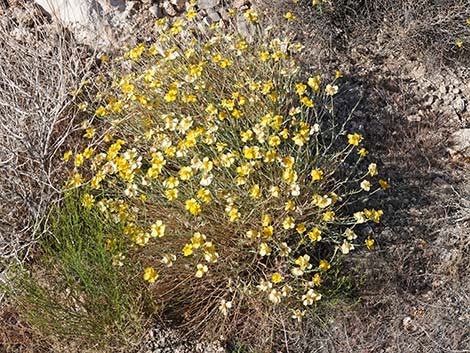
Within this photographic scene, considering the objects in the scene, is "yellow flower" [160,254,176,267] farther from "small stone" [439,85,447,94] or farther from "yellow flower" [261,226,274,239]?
"small stone" [439,85,447,94]

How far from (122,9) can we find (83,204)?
2082 millimetres

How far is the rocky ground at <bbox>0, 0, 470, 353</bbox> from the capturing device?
294cm

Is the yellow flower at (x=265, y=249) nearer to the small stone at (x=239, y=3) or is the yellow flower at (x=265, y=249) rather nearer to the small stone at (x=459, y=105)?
the small stone at (x=459, y=105)

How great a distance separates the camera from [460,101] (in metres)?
4.03

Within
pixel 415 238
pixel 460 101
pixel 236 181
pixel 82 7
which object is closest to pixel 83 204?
pixel 236 181

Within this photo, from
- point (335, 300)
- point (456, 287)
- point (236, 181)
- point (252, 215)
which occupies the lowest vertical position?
point (456, 287)

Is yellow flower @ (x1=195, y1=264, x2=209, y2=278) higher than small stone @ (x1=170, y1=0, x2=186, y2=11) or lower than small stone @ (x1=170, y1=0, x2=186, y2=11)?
lower

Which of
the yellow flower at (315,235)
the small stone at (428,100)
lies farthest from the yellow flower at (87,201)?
the small stone at (428,100)

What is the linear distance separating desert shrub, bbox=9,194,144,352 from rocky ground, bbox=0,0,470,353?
19cm

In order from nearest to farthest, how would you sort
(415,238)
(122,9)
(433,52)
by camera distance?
(415,238)
(433,52)
(122,9)

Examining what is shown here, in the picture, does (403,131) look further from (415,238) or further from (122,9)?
(122,9)

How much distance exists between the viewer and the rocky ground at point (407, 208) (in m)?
Result: 2.94

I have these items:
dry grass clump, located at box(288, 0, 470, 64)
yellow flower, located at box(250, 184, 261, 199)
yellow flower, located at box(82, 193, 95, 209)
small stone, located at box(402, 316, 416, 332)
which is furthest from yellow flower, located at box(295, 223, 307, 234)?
dry grass clump, located at box(288, 0, 470, 64)

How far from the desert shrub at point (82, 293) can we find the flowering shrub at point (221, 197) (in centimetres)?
10
